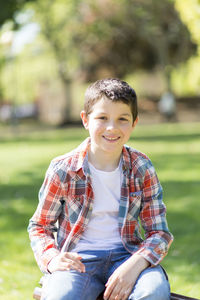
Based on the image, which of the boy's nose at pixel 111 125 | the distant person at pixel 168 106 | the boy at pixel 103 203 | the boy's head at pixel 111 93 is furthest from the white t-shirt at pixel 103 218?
the distant person at pixel 168 106

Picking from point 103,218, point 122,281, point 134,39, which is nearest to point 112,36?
point 134,39

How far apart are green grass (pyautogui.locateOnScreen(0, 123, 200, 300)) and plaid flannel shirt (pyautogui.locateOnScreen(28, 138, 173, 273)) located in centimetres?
145

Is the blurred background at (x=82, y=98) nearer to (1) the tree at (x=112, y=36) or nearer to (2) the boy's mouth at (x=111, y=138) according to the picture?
(1) the tree at (x=112, y=36)

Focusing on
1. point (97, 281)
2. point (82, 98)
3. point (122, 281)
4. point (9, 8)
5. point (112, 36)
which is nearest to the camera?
point (122, 281)

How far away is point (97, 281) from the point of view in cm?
255

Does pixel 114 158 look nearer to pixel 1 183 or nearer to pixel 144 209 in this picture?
pixel 144 209

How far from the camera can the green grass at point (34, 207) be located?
4323 millimetres

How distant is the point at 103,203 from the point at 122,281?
0.44 metres

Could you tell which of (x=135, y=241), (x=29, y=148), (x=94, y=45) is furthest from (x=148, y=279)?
Result: (x=94, y=45)

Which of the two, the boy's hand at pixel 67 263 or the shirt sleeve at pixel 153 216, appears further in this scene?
the shirt sleeve at pixel 153 216

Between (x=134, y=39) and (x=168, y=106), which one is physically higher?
(x=134, y=39)

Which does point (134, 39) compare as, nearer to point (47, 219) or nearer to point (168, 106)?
point (168, 106)

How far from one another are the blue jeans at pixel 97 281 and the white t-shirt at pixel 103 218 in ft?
0.15

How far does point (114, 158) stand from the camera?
110 inches
